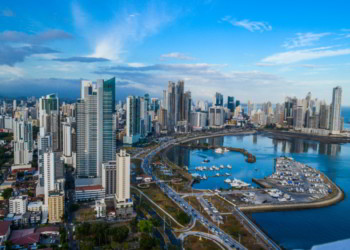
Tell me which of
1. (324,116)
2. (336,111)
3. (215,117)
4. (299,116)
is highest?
(336,111)

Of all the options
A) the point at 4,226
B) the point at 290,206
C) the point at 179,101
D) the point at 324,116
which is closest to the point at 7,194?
the point at 4,226

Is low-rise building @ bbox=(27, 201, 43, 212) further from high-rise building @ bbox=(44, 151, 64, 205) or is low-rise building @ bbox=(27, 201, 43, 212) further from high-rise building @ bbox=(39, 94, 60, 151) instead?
high-rise building @ bbox=(39, 94, 60, 151)

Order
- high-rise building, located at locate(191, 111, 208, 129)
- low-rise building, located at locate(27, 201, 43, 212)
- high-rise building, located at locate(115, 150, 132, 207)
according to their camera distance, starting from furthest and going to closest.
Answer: high-rise building, located at locate(191, 111, 208, 129)
high-rise building, located at locate(115, 150, 132, 207)
low-rise building, located at locate(27, 201, 43, 212)

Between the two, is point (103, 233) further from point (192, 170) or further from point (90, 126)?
point (192, 170)

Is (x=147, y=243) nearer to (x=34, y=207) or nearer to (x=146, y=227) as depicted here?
(x=146, y=227)

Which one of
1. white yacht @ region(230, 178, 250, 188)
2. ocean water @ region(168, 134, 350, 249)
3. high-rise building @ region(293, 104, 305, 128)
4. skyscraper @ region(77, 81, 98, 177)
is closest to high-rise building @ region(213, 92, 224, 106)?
high-rise building @ region(293, 104, 305, 128)

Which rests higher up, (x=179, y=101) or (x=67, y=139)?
(x=179, y=101)

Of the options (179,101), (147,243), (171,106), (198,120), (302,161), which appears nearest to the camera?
(147,243)

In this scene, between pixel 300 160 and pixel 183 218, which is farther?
pixel 300 160

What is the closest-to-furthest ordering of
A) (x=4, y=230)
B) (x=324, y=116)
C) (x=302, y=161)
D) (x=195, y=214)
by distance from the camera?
1. (x=4, y=230)
2. (x=195, y=214)
3. (x=302, y=161)
4. (x=324, y=116)
